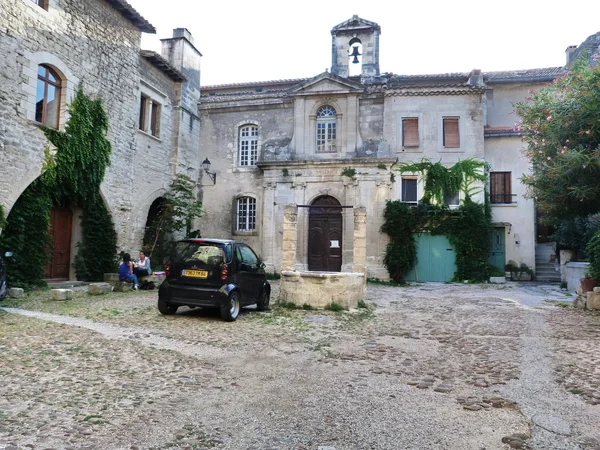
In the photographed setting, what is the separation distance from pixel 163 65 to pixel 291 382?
15.5m

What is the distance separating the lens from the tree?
9.23m

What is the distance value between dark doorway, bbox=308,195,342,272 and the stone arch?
10277 mm

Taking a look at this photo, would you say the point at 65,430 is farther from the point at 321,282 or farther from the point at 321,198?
the point at 321,198

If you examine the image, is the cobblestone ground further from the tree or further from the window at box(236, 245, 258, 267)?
the tree

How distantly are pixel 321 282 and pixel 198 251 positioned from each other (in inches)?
112

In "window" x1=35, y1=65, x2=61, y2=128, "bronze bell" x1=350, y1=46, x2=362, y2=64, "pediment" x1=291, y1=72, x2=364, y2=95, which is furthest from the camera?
"bronze bell" x1=350, y1=46, x2=362, y2=64

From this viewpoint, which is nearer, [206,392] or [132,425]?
[132,425]

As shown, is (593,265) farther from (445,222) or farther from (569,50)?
(569,50)

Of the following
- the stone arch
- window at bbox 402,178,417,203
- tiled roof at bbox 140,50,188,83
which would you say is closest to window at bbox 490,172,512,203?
window at bbox 402,178,417,203

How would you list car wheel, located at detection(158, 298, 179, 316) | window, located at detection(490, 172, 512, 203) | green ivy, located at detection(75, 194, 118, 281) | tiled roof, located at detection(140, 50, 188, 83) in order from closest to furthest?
car wheel, located at detection(158, 298, 179, 316) < green ivy, located at detection(75, 194, 118, 281) < tiled roof, located at detection(140, 50, 188, 83) < window, located at detection(490, 172, 512, 203)

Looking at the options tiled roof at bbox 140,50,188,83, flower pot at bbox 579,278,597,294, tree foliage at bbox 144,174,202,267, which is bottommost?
flower pot at bbox 579,278,597,294

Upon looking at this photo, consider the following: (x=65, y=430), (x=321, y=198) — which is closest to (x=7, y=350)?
(x=65, y=430)

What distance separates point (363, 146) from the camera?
62.8ft

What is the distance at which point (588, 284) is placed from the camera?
36.3 ft
